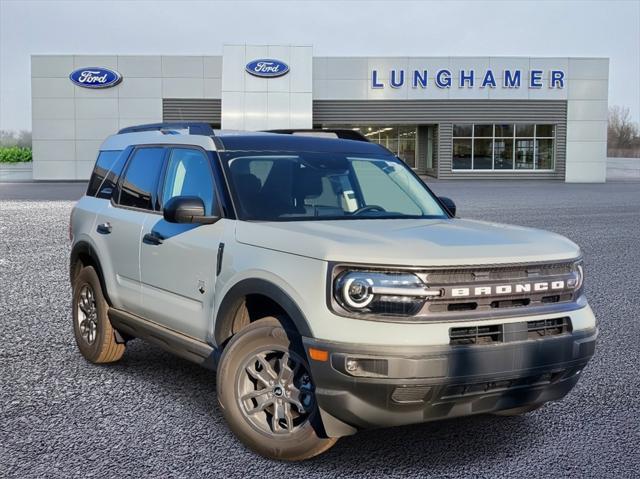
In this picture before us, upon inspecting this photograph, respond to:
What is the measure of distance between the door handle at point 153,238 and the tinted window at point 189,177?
262 mm

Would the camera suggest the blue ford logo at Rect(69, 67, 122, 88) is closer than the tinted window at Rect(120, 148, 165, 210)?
No

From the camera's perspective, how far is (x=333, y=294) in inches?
148

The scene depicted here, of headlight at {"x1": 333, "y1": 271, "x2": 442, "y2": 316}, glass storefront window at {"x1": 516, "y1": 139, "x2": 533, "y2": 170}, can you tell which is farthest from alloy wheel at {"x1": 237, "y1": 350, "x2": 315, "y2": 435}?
glass storefront window at {"x1": 516, "y1": 139, "x2": 533, "y2": 170}

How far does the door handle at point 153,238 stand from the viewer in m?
5.15

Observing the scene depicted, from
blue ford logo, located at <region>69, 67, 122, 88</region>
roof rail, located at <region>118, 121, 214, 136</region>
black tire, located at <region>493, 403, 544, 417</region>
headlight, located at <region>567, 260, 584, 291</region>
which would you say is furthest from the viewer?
blue ford logo, located at <region>69, 67, 122, 88</region>

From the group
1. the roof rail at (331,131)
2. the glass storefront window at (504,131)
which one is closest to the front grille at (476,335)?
the roof rail at (331,131)

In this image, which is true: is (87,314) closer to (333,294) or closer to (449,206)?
(449,206)

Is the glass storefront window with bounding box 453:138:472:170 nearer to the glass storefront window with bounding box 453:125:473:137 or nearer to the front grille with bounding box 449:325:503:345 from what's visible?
the glass storefront window with bounding box 453:125:473:137

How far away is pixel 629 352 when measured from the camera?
654 centimetres

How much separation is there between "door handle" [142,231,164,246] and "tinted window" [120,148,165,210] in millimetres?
264

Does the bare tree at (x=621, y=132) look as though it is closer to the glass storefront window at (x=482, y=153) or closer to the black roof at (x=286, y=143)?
the glass storefront window at (x=482, y=153)

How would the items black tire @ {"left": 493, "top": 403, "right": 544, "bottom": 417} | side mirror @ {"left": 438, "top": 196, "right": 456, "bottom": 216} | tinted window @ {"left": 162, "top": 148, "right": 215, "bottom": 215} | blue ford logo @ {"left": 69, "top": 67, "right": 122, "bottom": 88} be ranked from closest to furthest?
black tire @ {"left": 493, "top": 403, "right": 544, "bottom": 417}, tinted window @ {"left": 162, "top": 148, "right": 215, "bottom": 215}, side mirror @ {"left": 438, "top": 196, "right": 456, "bottom": 216}, blue ford logo @ {"left": 69, "top": 67, "right": 122, "bottom": 88}

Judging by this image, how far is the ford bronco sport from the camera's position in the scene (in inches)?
145

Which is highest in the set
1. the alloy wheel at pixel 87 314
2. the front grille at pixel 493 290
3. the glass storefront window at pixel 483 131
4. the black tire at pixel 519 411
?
the glass storefront window at pixel 483 131
